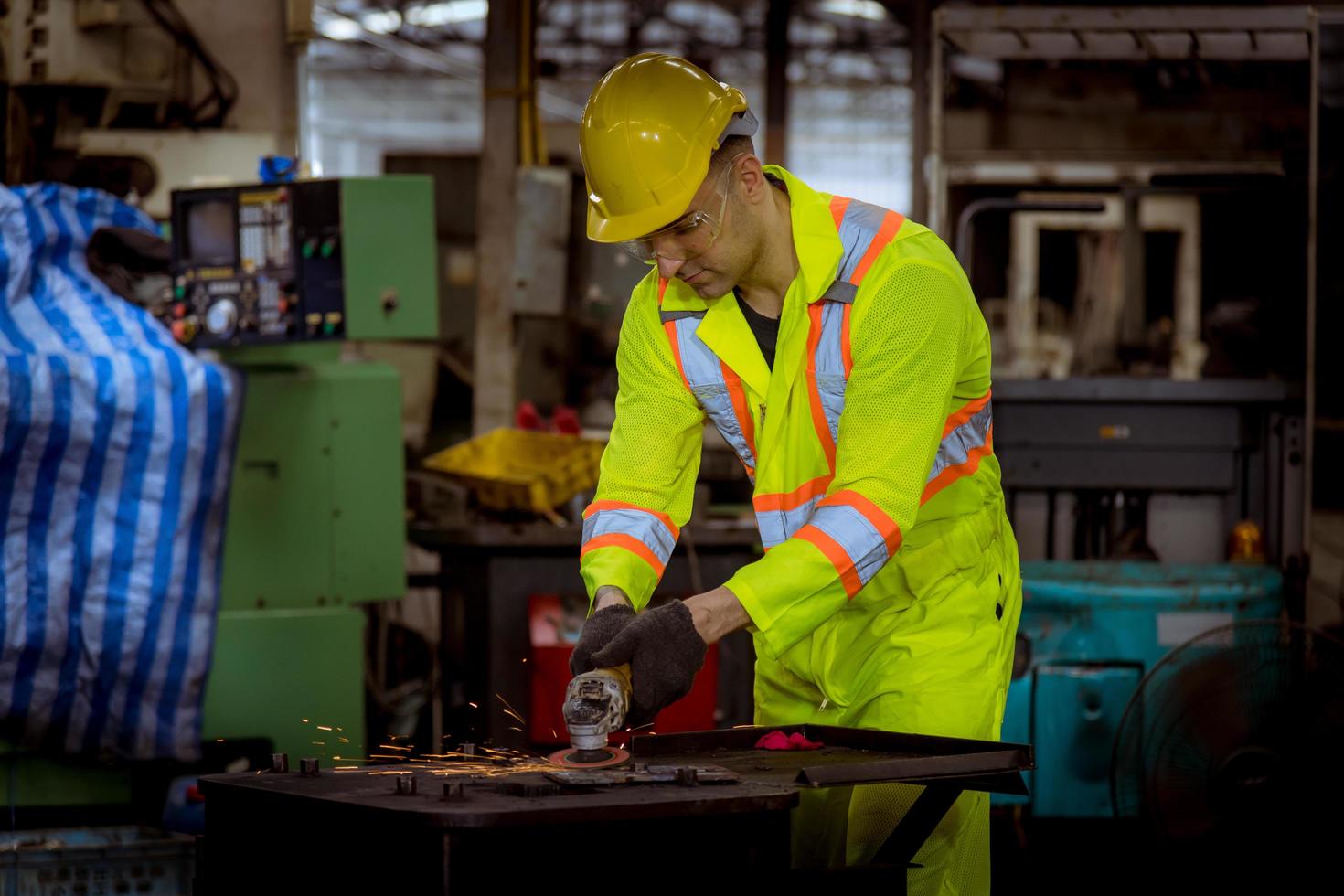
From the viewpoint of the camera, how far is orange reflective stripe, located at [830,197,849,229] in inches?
74.4

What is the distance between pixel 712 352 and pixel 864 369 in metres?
0.25

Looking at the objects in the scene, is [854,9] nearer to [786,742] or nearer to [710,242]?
[710,242]

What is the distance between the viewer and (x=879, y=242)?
6.07ft

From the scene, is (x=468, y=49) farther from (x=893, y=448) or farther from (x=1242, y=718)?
(x=893, y=448)

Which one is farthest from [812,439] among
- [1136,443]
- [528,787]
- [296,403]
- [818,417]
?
[1136,443]

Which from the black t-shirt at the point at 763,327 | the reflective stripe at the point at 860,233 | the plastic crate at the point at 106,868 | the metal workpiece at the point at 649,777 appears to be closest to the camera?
the metal workpiece at the point at 649,777

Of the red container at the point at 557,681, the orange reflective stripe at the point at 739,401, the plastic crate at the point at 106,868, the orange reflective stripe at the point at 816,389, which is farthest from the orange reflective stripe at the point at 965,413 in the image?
the red container at the point at 557,681

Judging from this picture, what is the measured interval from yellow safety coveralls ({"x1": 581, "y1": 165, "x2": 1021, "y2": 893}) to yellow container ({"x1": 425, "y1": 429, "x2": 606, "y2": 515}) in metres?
1.87

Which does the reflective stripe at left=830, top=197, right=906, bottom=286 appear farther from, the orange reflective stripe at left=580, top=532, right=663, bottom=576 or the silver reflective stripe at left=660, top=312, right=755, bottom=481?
the orange reflective stripe at left=580, top=532, right=663, bottom=576

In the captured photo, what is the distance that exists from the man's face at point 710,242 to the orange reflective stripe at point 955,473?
33 cm

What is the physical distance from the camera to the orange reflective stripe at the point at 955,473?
1867mm

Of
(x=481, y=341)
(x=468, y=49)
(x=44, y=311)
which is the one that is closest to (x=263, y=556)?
(x=44, y=311)

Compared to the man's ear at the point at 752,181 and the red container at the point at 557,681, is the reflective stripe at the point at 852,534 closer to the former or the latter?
the man's ear at the point at 752,181

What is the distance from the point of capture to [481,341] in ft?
16.3
